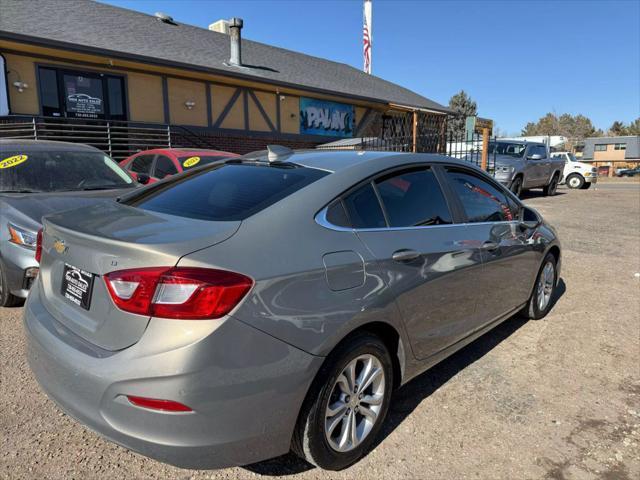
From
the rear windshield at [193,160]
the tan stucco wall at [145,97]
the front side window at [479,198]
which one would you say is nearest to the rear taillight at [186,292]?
the front side window at [479,198]

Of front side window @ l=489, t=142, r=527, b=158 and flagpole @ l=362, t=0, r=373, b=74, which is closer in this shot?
front side window @ l=489, t=142, r=527, b=158

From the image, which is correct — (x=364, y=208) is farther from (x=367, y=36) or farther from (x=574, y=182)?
(x=367, y=36)

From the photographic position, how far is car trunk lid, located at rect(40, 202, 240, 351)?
1.83 meters

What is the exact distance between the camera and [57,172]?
5254mm

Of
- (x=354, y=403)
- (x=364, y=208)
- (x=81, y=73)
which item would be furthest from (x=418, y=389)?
(x=81, y=73)

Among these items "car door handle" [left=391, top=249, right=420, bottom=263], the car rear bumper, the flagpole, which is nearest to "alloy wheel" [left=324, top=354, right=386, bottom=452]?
the car rear bumper

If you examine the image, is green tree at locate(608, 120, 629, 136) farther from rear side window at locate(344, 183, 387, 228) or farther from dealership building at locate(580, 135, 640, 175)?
rear side window at locate(344, 183, 387, 228)

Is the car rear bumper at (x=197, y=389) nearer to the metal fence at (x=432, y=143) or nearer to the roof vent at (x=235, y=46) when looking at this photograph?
the metal fence at (x=432, y=143)

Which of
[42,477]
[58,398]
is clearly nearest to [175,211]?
[58,398]

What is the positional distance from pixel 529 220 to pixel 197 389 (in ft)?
10.9

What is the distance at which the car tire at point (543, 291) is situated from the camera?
14.0 ft

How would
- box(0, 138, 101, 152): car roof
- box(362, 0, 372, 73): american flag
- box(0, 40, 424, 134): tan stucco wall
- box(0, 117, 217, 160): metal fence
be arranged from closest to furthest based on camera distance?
box(0, 138, 101, 152): car roof < box(0, 117, 217, 160): metal fence < box(0, 40, 424, 134): tan stucco wall < box(362, 0, 372, 73): american flag

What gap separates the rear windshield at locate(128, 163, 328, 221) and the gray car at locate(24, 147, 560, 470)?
1 cm

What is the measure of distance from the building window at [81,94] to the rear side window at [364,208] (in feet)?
40.4
